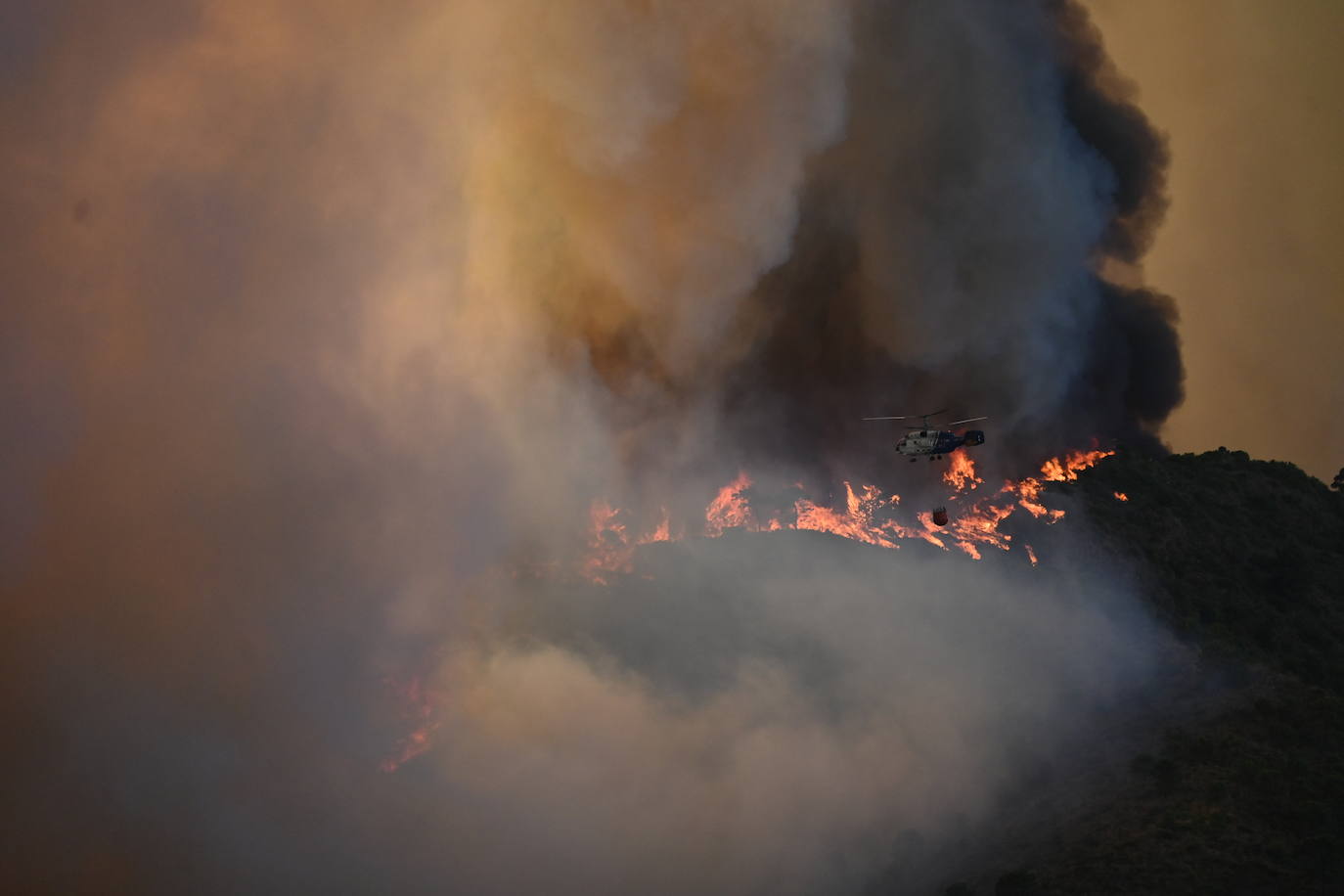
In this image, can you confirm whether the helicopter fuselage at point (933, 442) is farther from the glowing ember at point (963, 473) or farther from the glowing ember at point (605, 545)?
the glowing ember at point (605, 545)

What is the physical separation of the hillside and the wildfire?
4.59 meters

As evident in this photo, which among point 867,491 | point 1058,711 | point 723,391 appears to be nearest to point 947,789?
point 1058,711

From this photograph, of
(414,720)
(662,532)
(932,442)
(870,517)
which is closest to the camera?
(932,442)

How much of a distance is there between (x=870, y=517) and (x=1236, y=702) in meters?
45.0

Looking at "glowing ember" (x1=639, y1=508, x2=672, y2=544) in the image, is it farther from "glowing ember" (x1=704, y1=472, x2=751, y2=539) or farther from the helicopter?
the helicopter

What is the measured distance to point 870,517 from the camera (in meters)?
117

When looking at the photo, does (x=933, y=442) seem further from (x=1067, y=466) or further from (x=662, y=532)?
(x=662, y=532)

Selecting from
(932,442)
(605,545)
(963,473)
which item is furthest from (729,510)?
(932,442)

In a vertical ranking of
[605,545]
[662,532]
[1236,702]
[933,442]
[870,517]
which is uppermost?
[870,517]

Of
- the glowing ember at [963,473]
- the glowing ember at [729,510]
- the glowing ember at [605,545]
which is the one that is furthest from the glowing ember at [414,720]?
the glowing ember at [963,473]

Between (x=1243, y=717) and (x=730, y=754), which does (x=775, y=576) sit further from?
(x=1243, y=717)

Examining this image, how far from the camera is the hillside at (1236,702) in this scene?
63.7 m

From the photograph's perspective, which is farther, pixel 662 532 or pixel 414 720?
pixel 662 532

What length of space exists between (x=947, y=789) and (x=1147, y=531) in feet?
148
